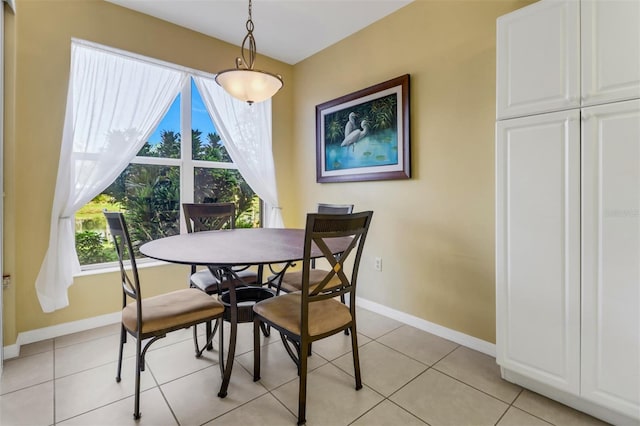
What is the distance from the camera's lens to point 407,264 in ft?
8.48

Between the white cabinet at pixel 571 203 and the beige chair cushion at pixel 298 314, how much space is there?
95cm

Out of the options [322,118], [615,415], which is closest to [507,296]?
[615,415]

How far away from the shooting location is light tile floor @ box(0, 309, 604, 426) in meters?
1.48

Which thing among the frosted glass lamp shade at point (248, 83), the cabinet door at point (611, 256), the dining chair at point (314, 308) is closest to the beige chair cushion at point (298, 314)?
the dining chair at point (314, 308)

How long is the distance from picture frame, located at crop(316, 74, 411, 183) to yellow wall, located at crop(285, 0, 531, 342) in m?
0.09

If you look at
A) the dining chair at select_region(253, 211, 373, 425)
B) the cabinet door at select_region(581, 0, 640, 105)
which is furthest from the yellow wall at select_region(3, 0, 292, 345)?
the cabinet door at select_region(581, 0, 640, 105)

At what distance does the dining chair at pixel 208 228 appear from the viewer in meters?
2.07

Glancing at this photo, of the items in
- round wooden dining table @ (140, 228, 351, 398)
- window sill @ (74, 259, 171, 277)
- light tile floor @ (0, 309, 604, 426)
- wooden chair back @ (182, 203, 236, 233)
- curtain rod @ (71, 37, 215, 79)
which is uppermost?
curtain rod @ (71, 37, 215, 79)

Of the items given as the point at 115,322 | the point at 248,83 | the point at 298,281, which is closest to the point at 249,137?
the point at 248,83

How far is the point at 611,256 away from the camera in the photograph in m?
1.37

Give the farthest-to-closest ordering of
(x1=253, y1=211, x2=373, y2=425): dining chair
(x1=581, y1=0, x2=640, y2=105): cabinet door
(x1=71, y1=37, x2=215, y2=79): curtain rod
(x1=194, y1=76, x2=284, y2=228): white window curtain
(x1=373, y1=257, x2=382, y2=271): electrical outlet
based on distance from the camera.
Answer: (x1=194, y1=76, x2=284, y2=228): white window curtain
(x1=373, y1=257, x2=382, y2=271): electrical outlet
(x1=71, y1=37, x2=215, y2=79): curtain rod
(x1=253, y1=211, x2=373, y2=425): dining chair
(x1=581, y1=0, x2=640, y2=105): cabinet door

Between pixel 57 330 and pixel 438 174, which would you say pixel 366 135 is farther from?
pixel 57 330

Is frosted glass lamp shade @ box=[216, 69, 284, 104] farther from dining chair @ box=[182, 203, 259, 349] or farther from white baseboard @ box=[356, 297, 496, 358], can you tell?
white baseboard @ box=[356, 297, 496, 358]

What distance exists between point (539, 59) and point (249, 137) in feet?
8.52
